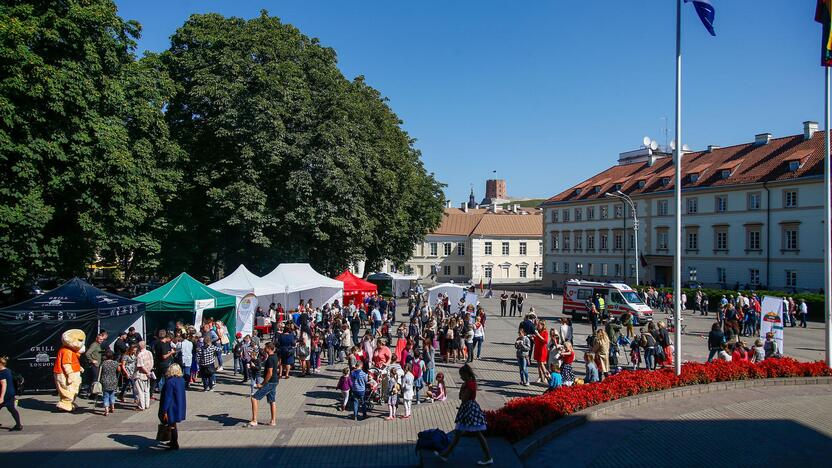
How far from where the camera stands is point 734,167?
2078 inches

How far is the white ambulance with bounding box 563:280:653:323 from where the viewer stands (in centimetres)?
3300

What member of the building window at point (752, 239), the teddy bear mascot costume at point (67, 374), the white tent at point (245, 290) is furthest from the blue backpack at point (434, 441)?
the building window at point (752, 239)

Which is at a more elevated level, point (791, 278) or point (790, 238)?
point (790, 238)

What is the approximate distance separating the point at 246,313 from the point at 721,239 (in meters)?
41.6

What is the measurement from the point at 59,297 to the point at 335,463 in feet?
35.0

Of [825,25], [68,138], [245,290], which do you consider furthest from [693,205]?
[68,138]

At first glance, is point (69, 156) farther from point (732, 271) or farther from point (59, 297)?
point (732, 271)

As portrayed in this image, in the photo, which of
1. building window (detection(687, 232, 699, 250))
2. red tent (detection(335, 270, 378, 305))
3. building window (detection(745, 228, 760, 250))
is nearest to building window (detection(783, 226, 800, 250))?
building window (detection(745, 228, 760, 250))

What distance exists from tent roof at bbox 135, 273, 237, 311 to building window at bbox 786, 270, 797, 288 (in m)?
40.8

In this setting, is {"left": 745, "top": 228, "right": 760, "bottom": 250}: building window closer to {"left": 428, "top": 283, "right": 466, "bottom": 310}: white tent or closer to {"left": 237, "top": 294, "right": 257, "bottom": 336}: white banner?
{"left": 428, "top": 283, "right": 466, "bottom": 310}: white tent

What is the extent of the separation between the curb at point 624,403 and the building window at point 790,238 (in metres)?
33.6

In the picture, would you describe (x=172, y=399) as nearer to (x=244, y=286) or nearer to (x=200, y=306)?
(x=200, y=306)

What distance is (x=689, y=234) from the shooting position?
5562 centimetres

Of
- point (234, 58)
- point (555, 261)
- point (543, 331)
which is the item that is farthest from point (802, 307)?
point (555, 261)
